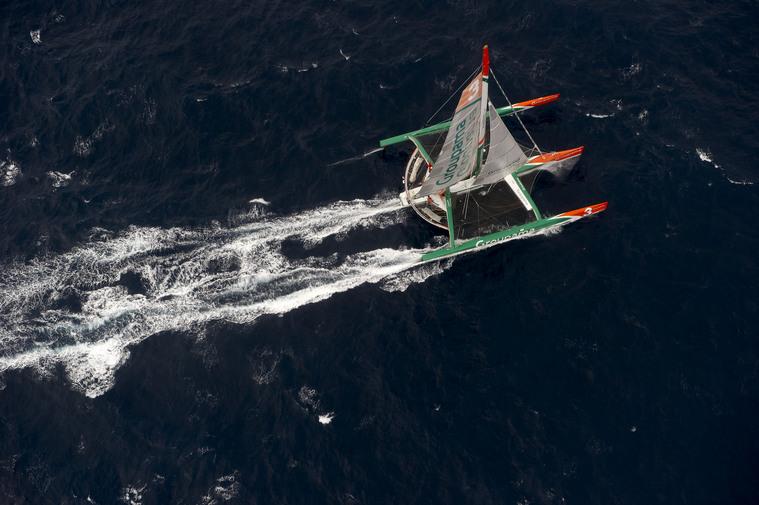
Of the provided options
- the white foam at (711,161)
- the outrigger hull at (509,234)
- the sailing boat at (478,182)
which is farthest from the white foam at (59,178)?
the white foam at (711,161)

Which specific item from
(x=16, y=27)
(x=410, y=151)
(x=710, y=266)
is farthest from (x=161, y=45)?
(x=710, y=266)

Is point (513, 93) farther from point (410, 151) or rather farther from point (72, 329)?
point (72, 329)

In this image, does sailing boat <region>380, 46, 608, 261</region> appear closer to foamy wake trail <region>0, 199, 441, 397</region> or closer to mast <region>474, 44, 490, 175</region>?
mast <region>474, 44, 490, 175</region>

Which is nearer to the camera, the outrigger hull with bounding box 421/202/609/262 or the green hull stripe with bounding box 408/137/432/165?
the outrigger hull with bounding box 421/202/609/262

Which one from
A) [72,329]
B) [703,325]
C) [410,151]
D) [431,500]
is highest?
[410,151]

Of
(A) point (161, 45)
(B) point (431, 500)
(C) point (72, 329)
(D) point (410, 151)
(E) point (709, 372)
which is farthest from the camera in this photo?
(A) point (161, 45)

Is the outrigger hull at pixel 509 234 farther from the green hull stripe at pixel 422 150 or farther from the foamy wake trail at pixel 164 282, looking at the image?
the green hull stripe at pixel 422 150

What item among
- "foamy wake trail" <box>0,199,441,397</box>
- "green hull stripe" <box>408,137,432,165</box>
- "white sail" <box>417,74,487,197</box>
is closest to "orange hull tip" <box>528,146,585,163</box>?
"white sail" <box>417,74,487,197</box>

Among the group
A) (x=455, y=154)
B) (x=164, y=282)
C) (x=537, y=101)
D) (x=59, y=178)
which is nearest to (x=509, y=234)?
(x=455, y=154)
